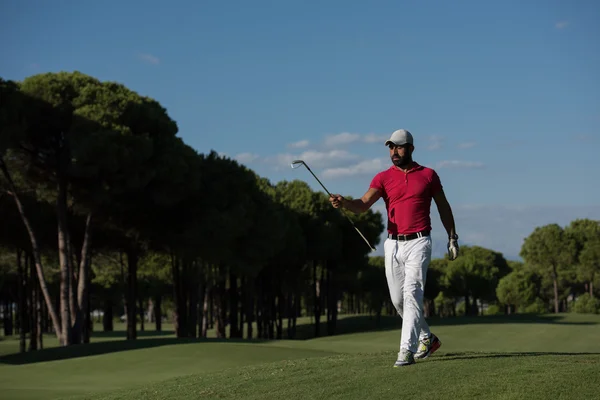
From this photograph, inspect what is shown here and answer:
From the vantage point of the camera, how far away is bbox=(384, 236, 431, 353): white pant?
35.2 ft

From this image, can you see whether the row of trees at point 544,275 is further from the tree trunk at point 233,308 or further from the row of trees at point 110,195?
the row of trees at point 110,195

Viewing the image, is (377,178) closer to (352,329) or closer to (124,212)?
(124,212)

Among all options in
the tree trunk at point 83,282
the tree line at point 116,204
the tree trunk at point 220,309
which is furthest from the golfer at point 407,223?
the tree trunk at point 220,309

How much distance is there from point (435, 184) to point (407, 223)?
0.66 metres

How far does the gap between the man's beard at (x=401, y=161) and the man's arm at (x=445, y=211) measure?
0.55 m

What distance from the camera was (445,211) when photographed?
11.4 metres

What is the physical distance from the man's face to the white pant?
3.22 ft

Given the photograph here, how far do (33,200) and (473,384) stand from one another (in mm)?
36030

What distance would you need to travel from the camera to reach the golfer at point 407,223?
35.4 feet

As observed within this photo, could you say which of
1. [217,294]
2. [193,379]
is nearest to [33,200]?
[217,294]

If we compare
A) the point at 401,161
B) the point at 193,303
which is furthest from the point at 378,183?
the point at 193,303

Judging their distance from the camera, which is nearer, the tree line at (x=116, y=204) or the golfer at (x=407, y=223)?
the golfer at (x=407, y=223)

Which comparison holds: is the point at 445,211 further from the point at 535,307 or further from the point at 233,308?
the point at 535,307

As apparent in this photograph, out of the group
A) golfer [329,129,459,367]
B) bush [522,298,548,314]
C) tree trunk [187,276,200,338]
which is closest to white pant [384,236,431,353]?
golfer [329,129,459,367]
